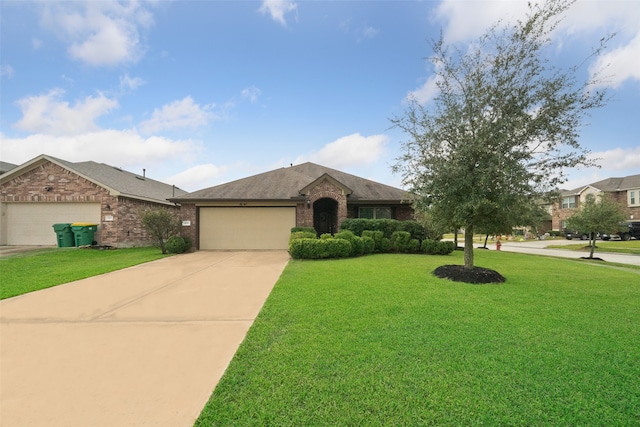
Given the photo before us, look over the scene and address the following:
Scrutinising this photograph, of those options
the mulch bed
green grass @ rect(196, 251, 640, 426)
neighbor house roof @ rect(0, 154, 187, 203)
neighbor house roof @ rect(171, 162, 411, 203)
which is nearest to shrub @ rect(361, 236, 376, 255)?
neighbor house roof @ rect(171, 162, 411, 203)

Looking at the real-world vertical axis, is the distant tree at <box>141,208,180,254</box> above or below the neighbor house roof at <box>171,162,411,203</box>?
below

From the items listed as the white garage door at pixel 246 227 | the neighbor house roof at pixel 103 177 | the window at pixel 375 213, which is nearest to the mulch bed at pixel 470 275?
the window at pixel 375 213

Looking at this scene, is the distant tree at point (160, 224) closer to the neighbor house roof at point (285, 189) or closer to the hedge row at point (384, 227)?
the neighbor house roof at point (285, 189)

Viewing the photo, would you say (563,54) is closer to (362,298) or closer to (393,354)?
(362,298)

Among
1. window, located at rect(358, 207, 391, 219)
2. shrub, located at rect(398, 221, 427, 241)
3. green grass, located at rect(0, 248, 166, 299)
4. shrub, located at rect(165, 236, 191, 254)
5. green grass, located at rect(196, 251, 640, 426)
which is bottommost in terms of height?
green grass, located at rect(0, 248, 166, 299)

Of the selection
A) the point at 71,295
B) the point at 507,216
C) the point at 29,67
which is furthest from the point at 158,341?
the point at 29,67

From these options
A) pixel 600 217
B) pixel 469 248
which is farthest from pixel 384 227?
pixel 600 217

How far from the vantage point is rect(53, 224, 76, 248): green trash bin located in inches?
567

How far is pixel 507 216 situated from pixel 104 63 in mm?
15852

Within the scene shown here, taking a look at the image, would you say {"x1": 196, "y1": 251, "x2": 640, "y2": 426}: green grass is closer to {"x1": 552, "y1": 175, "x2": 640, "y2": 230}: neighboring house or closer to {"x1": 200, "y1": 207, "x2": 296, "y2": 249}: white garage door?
{"x1": 200, "y1": 207, "x2": 296, "y2": 249}: white garage door

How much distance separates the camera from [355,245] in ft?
38.2

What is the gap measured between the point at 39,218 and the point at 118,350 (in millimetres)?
17861

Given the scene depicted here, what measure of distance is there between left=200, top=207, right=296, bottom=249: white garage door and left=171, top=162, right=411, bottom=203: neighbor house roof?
0.79 meters

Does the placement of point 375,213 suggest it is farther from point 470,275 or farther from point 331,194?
point 470,275
